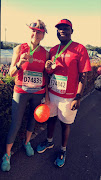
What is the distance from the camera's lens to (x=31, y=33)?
2240mm

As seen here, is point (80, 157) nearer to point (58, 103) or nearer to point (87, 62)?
point (58, 103)

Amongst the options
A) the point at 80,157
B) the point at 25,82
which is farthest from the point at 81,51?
the point at 80,157

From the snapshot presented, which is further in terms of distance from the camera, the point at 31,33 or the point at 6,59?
the point at 6,59

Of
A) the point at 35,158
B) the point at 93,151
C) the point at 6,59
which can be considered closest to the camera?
the point at 35,158

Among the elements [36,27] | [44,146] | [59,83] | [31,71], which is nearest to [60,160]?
[44,146]

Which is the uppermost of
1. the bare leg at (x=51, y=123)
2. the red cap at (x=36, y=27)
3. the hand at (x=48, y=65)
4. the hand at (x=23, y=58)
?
the red cap at (x=36, y=27)

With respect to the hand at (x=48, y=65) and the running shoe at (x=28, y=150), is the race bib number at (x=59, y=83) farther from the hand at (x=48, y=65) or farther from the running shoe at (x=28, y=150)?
the running shoe at (x=28, y=150)

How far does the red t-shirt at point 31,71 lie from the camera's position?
2277 mm

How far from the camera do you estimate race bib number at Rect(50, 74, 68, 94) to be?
251 centimetres

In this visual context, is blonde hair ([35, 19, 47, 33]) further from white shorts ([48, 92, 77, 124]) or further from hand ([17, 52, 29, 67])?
white shorts ([48, 92, 77, 124])

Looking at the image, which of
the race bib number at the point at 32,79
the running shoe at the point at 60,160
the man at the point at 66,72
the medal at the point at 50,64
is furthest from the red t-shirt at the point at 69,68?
the running shoe at the point at 60,160

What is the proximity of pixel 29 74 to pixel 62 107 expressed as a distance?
84 centimetres

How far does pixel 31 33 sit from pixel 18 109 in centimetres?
119

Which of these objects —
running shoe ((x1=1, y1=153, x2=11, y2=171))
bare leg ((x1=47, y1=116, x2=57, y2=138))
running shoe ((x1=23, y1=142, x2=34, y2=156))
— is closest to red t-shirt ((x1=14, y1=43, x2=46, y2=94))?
bare leg ((x1=47, y1=116, x2=57, y2=138))
